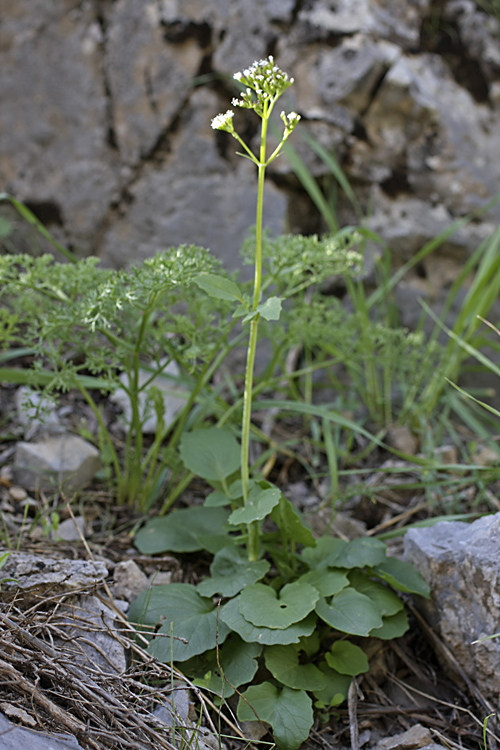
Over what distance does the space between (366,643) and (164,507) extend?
796 millimetres

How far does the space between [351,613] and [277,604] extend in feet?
0.66

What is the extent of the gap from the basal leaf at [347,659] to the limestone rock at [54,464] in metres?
1.07

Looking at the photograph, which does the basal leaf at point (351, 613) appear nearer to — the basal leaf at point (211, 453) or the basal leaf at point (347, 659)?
the basal leaf at point (347, 659)

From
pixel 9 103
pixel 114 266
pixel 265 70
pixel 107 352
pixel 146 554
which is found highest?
pixel 265 70

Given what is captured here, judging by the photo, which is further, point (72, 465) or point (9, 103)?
point (9, 103)

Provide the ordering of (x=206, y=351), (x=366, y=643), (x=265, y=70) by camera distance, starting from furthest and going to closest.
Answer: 1. (x=206, y=351)
2. (x=366, y=643)
3. (x=265, y=70)

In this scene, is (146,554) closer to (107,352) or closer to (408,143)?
(107,352)

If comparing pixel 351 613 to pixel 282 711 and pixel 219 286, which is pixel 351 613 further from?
pixel 219 286

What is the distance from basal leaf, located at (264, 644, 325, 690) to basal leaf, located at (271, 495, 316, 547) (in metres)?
0.28

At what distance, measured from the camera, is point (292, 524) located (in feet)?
5.21

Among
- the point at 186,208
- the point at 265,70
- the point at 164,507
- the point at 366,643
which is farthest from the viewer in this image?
the point at 186,208

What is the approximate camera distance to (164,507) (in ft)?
6.48

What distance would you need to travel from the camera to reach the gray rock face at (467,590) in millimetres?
1459

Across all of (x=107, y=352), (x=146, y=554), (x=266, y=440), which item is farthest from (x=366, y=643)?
(x=107, y=352)
